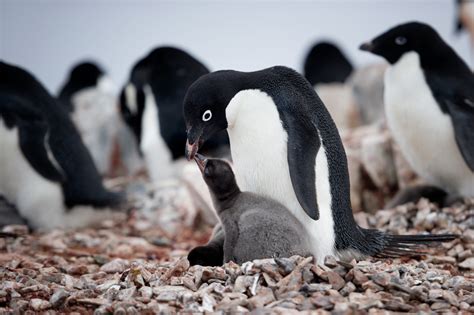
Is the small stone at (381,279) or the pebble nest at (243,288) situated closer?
the pebble nest at (243,288)

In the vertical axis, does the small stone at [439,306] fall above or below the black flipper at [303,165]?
below

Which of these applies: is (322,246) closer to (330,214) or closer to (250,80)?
(330,214)

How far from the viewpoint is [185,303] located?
3.31 m

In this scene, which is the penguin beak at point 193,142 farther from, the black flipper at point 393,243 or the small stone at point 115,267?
the black flipper at point 393,243

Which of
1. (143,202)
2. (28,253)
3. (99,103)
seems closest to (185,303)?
(28,253)

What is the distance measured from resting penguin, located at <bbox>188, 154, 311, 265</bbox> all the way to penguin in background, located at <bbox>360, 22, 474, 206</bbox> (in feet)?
7.93

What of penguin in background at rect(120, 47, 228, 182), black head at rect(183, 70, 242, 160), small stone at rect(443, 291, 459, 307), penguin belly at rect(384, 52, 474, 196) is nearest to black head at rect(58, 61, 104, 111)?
penguin in background at rect(120, 47, 228, 182)

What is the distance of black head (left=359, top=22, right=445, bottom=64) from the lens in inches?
245

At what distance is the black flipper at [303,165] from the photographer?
392 centimetres

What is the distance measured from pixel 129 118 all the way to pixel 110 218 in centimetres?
268

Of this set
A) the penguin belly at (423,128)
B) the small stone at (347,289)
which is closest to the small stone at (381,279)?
the small stone at (347,289)

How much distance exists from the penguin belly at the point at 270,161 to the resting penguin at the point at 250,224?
0.06 m

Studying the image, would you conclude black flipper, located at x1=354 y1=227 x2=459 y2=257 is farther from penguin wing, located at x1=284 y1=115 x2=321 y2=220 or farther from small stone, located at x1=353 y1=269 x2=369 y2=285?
small stone, located at x1=353 y1=269 x2=369 y2=285

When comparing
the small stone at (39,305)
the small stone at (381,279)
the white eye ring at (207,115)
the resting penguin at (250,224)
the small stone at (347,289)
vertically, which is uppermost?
the white eye ring at (207,115)
